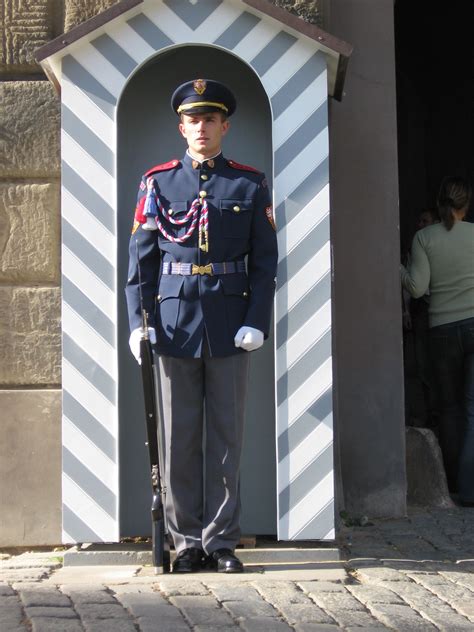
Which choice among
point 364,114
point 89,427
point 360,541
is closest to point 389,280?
point 364,114

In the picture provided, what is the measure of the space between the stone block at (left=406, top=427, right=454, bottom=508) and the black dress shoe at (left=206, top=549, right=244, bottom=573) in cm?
196

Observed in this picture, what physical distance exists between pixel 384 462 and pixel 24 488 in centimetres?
173

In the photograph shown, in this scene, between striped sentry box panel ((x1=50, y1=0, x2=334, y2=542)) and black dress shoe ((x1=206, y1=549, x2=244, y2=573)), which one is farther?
striped sentry box panel ((x1=50, y1=0, x2=334, y2=542))

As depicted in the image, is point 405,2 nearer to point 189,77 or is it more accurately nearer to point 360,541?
point 189,77

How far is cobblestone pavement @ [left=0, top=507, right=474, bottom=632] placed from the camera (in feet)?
13.8

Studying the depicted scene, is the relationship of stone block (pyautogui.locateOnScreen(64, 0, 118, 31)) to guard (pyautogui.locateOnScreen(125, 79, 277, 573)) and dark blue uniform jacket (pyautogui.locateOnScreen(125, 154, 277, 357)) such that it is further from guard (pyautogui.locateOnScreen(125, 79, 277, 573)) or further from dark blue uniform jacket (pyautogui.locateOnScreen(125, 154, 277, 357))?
dark blue uniform jacket (pyautogui.locateOnScreen(125, 154, 277, 357))

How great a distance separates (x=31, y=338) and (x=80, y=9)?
1454mm

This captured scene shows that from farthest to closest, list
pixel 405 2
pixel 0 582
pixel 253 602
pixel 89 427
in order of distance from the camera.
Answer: pixel 405 2, pixel 89 427, pixel 0 582, pixel 253 602

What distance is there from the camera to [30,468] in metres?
5.63

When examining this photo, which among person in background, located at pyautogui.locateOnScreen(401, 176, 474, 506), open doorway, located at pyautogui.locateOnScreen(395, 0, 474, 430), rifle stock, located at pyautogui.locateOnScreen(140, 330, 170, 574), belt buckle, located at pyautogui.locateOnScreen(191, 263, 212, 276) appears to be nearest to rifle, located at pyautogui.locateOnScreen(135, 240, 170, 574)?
rifle stock, located at pyautogui.locateOnScreen(140, 330, 170, 574)

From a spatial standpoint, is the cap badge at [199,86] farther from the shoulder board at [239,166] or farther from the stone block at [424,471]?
the stone block at [424,471]

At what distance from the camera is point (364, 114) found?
6.34 meters

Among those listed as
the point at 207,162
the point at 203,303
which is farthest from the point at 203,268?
the point at 207,162

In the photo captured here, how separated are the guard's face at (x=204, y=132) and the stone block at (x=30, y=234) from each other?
84 centimetres
